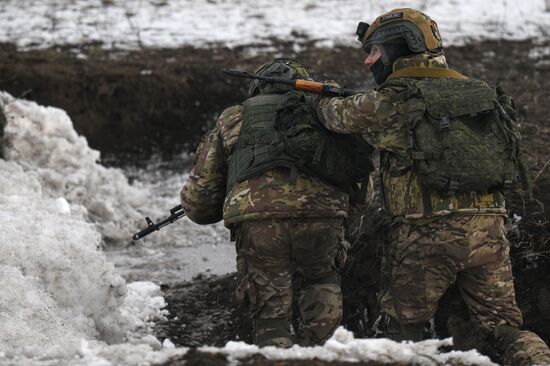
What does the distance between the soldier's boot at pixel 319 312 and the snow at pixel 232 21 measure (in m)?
9.79

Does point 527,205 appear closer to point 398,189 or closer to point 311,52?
point 398,189

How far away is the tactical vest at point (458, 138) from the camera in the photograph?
194 inches

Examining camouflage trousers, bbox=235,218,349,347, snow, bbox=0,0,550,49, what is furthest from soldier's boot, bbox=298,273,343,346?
snow, bbox=0,0,550,49

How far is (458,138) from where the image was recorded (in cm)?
496

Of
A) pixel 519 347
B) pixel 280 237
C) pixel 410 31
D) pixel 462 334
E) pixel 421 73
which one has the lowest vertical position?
pixel 519 347

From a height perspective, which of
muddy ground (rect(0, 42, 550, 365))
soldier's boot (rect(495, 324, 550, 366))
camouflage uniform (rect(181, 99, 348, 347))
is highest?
muddy ground (rect(0, 42, 550, 365))

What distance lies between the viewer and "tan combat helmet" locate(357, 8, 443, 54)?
17.0 ft

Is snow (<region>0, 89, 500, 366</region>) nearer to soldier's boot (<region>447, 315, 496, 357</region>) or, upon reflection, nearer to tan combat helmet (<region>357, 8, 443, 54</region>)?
soldier's boot (<region>447, 315, 496, 357</region>)

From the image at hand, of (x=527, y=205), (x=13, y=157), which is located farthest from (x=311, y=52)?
(x=527, y=205)

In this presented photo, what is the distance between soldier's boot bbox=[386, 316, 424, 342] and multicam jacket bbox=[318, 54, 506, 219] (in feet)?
2.26

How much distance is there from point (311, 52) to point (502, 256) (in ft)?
32.8

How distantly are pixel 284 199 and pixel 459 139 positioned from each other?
121 centimetres

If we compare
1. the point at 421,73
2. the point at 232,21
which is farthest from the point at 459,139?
the point at 232,21

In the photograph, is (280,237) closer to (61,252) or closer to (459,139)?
(459,139)
